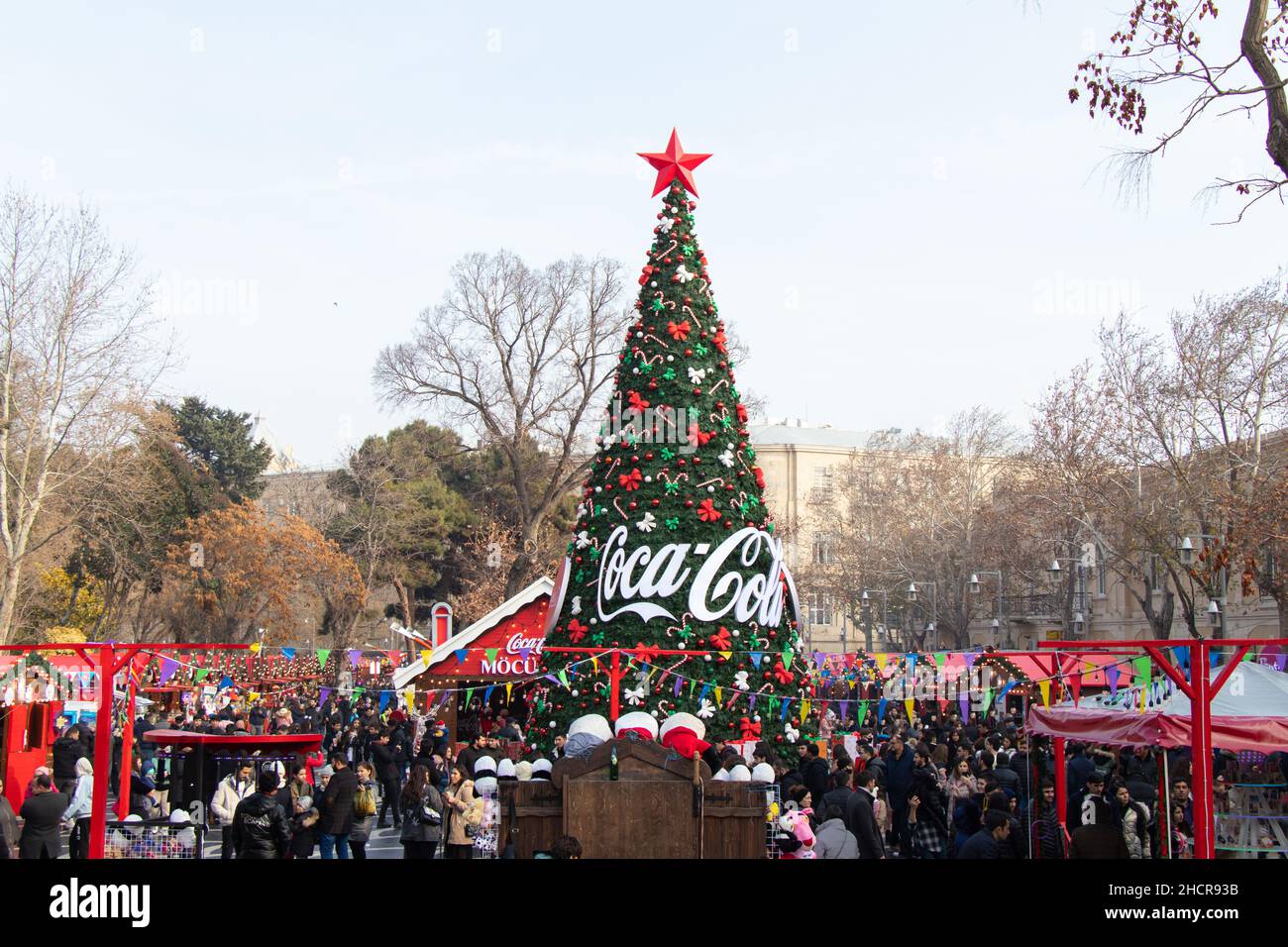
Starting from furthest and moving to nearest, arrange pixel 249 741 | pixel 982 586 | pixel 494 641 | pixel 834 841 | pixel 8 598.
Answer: pixel 982 586 → pixel 8 598 → pixel 494 641 → pixel 249 741 → pixel 834 841

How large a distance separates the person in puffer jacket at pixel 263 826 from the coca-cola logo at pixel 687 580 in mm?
8709

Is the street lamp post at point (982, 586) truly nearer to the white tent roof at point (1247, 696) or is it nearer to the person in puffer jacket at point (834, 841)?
the white tent roof at point (1247, 696)

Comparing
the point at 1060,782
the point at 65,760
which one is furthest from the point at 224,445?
the point at 1060,782

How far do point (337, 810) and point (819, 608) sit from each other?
57.6 m

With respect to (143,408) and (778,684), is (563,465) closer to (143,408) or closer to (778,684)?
(143,408)

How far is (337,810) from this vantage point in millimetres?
13156

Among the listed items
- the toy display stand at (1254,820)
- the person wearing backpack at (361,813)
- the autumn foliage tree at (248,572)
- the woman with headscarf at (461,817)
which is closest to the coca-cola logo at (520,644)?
the person wearing backpack at (361,813)

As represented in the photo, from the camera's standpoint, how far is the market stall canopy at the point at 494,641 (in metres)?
28.3

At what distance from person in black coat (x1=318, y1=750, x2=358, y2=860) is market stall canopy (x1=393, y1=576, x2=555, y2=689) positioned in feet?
48.2

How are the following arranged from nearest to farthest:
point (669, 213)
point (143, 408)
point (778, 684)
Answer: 1. point (778, 684)
2. point (669, 213)
3. point (143, 408)

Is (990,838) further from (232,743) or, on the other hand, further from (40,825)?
(232,743)
